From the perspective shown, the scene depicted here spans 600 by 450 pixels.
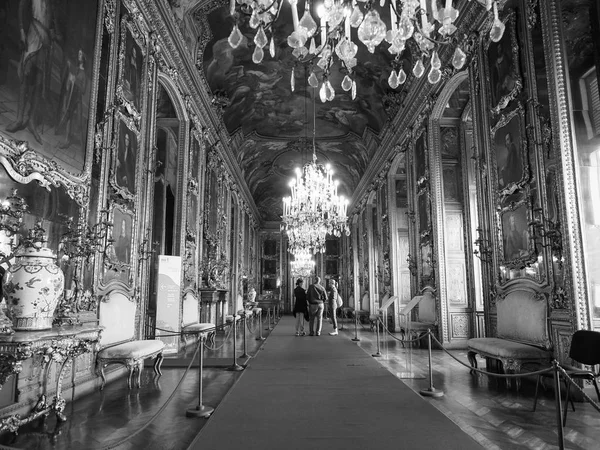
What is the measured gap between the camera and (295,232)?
13.6 m

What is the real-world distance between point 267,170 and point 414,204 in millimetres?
14476

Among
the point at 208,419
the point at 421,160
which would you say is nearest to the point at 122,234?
the point at 208,419

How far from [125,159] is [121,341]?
292 centimetres

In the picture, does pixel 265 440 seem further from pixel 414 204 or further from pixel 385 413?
pixel 414 204

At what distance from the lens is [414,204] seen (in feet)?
42.1

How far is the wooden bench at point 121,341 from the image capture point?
19.8 ft

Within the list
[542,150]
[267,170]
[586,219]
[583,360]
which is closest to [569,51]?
[542,150]

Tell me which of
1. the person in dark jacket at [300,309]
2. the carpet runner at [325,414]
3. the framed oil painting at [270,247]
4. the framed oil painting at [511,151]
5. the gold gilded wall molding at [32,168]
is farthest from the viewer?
the framed oil painting at [270,247]

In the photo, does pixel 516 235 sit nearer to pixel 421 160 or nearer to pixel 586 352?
pixel 586 352

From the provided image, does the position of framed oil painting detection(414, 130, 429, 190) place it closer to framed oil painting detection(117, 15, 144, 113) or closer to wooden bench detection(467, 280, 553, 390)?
wooden bench detection(467, 280, 553, 390)

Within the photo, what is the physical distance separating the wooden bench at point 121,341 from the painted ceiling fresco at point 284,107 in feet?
16.6

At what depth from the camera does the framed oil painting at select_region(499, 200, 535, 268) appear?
665 centimetres

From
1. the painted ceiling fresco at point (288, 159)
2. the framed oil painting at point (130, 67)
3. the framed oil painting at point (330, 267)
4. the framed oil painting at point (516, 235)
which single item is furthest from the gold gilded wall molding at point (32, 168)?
the framed oil painting at point (330, 267)

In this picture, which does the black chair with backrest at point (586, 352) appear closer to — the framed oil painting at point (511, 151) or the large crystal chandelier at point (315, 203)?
the framed oil painting at point (511, 151)
